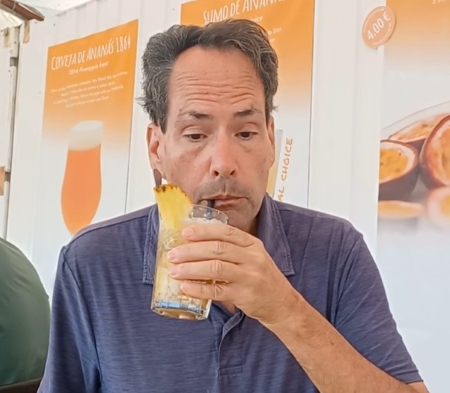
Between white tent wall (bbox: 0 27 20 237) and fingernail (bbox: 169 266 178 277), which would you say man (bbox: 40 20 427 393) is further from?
white tent wall (bbox: 0 27 20 237)

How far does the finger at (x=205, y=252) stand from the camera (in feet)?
2.95

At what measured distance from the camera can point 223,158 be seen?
3.85 feet

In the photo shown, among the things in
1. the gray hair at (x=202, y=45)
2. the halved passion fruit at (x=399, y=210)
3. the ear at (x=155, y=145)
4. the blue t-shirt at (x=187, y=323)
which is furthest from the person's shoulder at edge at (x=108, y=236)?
the halved passion fruit at (x=399, y=210)

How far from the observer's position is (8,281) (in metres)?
1.99

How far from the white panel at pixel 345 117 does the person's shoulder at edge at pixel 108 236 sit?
1203mm

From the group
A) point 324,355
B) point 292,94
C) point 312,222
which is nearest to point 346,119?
point 292,94

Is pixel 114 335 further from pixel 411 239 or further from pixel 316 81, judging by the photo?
→ pixel 316 81

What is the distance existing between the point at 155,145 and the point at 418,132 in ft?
3.92

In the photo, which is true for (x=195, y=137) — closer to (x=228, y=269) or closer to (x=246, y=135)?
(x=246, y=135)

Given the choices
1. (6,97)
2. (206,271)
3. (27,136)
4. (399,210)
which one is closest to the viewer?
(206,271)

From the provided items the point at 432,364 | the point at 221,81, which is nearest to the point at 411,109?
the point at 432,364

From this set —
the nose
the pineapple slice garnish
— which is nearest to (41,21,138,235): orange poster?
the nose

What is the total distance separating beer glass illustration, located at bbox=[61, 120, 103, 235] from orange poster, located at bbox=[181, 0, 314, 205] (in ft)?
4.18

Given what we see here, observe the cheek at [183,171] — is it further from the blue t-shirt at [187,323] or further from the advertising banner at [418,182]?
the advertising banner at [418,182]
